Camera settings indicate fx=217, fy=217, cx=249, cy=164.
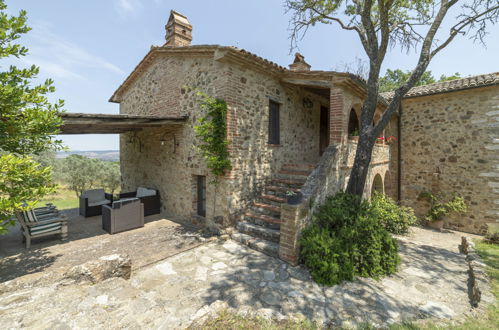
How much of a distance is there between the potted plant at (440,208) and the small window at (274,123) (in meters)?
8.54

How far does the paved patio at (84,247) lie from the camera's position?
14.5 ft

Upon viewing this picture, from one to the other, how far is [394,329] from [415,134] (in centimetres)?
1111

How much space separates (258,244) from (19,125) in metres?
5.32

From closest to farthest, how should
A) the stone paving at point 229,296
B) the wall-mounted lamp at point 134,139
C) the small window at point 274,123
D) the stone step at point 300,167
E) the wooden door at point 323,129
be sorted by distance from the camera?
the stone paving at point 229,296
the stone step at point 300,167
the small window at point 274,123
the wall-mounted lamp at point 134,139
the wooden door at point 323,129

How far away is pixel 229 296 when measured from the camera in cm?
367

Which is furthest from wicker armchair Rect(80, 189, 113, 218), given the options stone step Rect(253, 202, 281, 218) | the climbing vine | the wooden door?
the wooden door

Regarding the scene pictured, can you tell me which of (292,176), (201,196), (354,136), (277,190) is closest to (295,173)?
(292,176)

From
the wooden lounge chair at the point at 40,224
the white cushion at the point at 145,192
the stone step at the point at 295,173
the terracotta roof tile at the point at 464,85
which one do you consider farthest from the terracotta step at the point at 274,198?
the terracotta roof tile at the point at 464,85

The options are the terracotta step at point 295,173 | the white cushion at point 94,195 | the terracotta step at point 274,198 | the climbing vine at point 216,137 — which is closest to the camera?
the climbing vine at point 216,137

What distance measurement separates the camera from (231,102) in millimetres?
6082

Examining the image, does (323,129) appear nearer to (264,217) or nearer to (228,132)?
(228,132)

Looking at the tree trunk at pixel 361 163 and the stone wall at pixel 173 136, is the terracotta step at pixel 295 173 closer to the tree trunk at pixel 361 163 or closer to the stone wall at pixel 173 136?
the tree trunk at pixel 361 163

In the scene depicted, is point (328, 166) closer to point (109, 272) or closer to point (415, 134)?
point (109, 272)

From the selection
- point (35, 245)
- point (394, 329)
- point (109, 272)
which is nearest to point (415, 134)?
point (394, 329)
